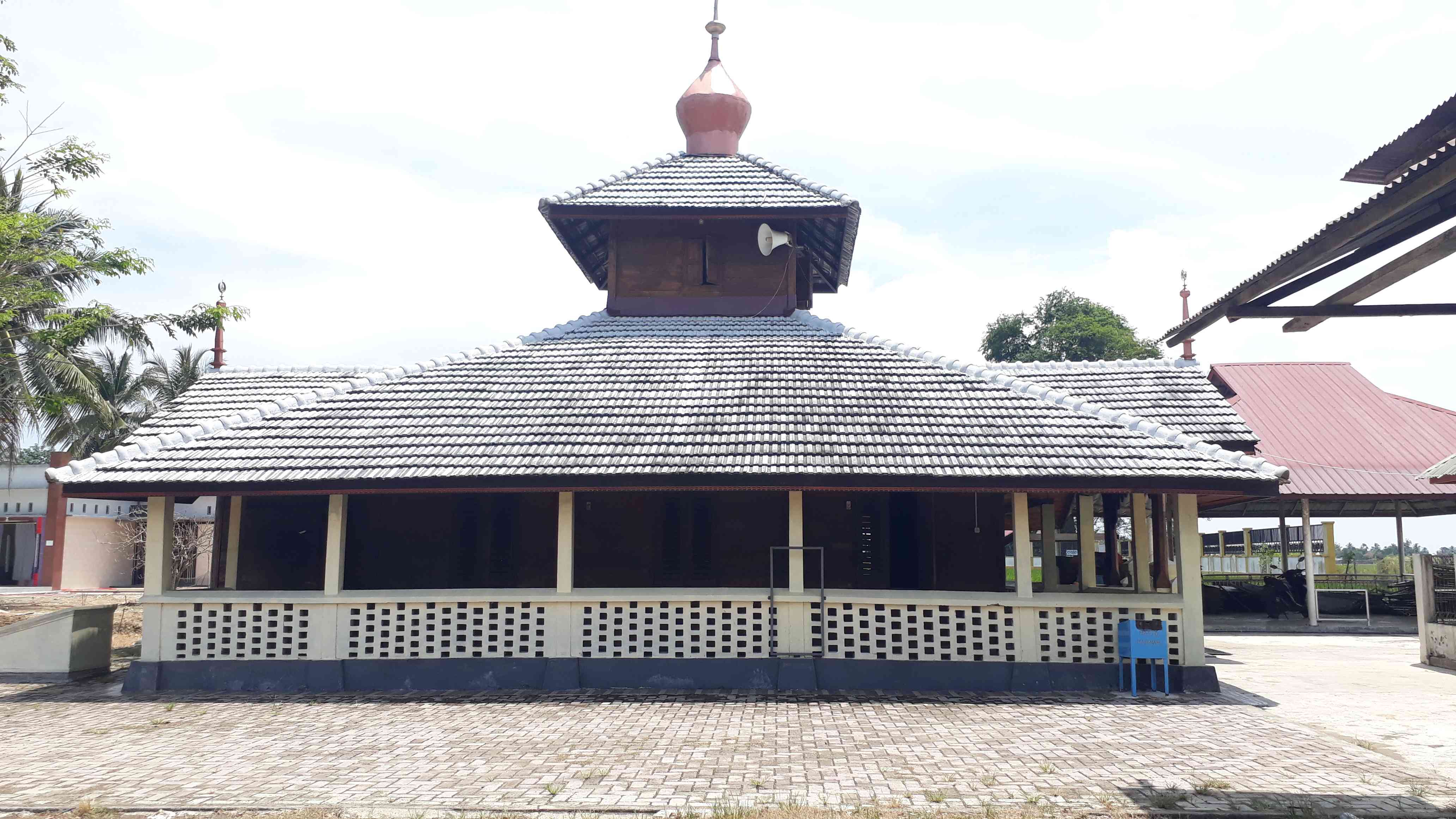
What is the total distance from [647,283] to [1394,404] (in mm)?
19025

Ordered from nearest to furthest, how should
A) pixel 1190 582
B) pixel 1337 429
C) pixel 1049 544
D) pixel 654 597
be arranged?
pixel 1190 582 < pixel 654 597 < pixel 1049 544 < pixel 1337 429

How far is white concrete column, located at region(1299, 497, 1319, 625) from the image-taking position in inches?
816

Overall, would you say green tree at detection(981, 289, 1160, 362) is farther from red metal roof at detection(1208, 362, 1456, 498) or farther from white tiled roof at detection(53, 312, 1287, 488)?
white tiled roof at detection(53, 312, 1287, 488)

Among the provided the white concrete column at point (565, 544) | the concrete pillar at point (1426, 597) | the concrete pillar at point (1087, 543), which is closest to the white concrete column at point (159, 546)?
the white concrete column at point (565, 544)

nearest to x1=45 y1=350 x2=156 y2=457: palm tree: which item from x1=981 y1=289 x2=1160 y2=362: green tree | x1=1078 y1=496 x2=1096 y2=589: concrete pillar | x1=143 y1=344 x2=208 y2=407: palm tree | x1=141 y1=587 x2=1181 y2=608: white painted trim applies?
x1=143 y1=344 x2=208 y2=407: palm tree

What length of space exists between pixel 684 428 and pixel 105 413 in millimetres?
25004

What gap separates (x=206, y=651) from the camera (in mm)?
11547

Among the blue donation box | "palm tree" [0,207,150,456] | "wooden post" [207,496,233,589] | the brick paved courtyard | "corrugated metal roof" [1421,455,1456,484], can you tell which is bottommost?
the brick paved courtyard

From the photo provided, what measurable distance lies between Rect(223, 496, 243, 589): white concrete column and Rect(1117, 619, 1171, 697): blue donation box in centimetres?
1151

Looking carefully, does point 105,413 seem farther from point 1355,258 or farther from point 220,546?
point 1355,258

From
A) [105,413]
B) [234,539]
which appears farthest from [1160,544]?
[105,413]

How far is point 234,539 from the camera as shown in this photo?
14273mm

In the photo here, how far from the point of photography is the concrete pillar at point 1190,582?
1117 cm

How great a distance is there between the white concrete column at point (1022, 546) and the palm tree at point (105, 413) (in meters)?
26.4
